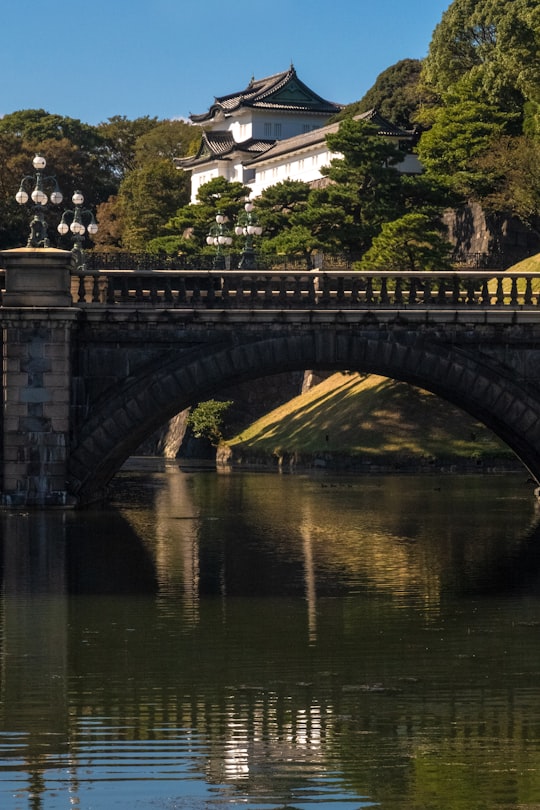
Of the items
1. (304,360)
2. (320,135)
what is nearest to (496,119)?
(320,135)

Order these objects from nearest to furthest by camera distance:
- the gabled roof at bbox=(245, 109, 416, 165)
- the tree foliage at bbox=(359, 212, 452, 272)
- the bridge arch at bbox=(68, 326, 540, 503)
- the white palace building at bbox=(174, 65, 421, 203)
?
the bridge arch at bbox=(68, 326, 540, 503) < the tree foliage at bbox=(359, 212, 452, 272) < the gabled roof at bbox=(245, 109, 416, 165) < the white palace building at bbox=(174, 65, 421, 203)

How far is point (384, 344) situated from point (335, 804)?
108 feet

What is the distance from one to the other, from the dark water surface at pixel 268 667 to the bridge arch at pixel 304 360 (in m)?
4.10

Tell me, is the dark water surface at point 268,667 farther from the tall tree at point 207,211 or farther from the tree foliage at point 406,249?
Result: the tall tree at point 207,211

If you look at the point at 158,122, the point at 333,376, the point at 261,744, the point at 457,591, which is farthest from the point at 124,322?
the point at 158,122

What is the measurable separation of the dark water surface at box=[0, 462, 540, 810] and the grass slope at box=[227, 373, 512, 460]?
30989 millimetres

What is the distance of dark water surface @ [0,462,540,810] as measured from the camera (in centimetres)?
1797

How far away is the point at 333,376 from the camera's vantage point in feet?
331

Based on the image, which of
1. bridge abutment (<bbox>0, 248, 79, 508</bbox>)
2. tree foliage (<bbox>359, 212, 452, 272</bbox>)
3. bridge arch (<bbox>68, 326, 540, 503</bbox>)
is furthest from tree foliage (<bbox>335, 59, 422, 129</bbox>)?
bridge abutment (<bbox>0, 248, 79, 508</bbox>)

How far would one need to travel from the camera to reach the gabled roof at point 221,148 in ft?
468

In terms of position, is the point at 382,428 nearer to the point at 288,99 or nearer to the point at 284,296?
the point at 284,296

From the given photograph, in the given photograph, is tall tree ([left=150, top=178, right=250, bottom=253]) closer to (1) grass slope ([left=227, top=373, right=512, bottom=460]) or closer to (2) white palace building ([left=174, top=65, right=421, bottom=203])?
(1) grass slope ([left=227, top=373, right=512, bottom=460])

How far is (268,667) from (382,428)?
56.5m

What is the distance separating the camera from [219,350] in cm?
4941
